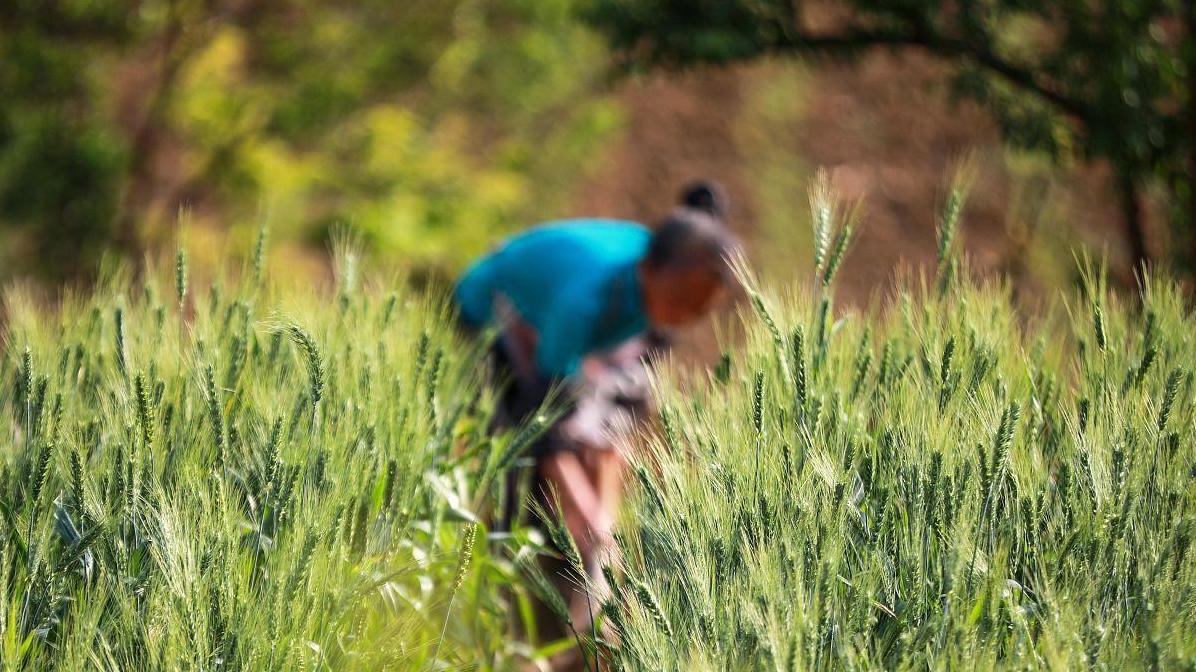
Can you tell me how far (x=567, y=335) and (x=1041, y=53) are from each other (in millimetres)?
1464

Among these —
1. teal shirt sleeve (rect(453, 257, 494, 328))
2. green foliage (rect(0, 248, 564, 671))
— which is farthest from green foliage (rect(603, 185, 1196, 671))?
teal shirt sleeve (rect(453, 257, 494, 328))

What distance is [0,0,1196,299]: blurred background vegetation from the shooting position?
9.29 feet

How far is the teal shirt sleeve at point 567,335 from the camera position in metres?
2.64

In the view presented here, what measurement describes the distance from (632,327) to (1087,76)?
4.32ft

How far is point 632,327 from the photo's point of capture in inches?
112

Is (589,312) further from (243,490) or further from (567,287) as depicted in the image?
(243,490)

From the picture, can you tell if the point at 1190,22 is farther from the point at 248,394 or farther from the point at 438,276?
the point at 438,276

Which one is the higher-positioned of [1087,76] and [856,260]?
[1087,76]

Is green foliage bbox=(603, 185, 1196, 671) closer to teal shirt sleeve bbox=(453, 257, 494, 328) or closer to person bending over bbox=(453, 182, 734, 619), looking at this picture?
person bending over bbox=(453, 182, 734, 619)

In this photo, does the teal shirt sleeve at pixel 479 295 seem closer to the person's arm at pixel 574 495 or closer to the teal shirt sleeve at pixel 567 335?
the teal shirt sleeve at pixel 567 335

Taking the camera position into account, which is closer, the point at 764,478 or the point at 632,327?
the point at 764,478

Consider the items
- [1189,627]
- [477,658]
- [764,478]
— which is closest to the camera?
[1189,627]

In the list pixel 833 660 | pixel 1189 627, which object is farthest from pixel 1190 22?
pixel 833 660

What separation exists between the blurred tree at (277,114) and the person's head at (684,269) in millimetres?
2129
